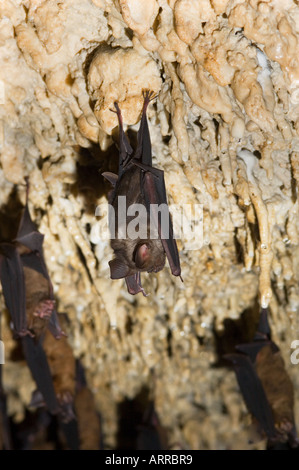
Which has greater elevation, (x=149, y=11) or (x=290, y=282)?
(x=149, y=11)

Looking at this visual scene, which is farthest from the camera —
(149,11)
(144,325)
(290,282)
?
(144,325)

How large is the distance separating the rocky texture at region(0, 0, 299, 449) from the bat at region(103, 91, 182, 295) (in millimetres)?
196

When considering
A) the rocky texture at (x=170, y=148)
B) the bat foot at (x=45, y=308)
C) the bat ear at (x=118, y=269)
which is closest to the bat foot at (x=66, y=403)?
the rocky texture at (x=170, y=148)

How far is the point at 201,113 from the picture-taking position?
2627 mm

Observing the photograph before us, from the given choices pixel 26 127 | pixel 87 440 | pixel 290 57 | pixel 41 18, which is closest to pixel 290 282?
pixel 290 57

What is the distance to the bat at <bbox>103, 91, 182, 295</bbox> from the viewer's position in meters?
2.40

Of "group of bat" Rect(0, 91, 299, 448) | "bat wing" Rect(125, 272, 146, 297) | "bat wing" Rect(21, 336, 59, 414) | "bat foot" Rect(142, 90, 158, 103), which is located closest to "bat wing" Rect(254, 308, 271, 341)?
"group of bat" Rect(0, 91, 299, 448)

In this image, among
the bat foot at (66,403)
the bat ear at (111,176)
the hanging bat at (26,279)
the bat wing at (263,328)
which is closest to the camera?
the bat ear at (111,176)

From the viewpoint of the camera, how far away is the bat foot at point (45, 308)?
334cm

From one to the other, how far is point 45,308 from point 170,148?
1.42 m

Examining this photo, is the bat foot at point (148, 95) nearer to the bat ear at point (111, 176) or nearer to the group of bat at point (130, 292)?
the group of bat at point (130, 292)

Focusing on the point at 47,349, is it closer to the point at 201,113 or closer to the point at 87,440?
the point at 87,440

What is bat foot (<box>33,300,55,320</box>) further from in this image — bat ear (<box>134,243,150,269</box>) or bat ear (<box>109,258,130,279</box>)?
bat ear (<box>134,243,150,269</box>)

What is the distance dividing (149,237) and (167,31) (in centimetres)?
99
